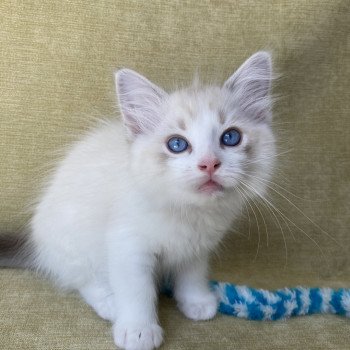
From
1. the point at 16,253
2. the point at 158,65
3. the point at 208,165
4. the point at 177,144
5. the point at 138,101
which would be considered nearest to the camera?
the point at 208,165

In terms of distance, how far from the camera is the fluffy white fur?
1320mm

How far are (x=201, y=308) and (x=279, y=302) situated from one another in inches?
9.8

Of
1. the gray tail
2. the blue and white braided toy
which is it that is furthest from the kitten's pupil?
the gray tail

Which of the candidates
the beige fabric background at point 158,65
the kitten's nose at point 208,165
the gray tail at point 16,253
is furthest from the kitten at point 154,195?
the beige fabric background at point 158,65

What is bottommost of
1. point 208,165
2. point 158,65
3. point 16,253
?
point 16,253

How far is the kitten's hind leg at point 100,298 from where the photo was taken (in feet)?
4.81

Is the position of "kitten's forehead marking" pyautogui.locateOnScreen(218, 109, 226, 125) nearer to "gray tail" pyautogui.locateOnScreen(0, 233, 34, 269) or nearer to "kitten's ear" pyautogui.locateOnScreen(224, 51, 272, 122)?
"kitten's ear" pyautogui.locateOnScreen(224, 51, 272, 122)

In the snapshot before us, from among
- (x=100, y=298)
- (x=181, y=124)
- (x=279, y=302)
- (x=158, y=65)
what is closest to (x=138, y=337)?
(x=100, y=298)

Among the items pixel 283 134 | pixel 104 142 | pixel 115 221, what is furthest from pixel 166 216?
pixel 283 134

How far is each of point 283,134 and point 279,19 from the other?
46 cm

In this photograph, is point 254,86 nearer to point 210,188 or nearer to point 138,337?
point 210,188

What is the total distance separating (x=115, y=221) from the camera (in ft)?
4.81

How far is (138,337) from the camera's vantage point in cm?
131

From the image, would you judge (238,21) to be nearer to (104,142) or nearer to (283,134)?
(283,134)
